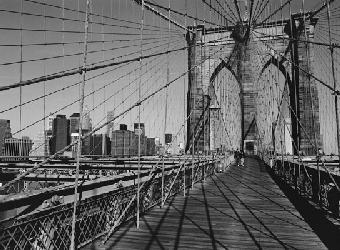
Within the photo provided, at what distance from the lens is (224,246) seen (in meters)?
5.00

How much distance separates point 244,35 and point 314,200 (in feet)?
98.6

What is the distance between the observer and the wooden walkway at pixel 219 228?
5.07m

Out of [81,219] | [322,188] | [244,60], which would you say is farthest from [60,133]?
[81,219]

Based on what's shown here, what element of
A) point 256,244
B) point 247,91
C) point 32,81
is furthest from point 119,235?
point 247,91

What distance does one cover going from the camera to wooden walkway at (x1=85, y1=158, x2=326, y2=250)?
5.07 meters

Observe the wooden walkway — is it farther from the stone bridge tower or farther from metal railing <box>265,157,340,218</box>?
the stone bridge tower

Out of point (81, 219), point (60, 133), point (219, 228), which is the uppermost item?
point (60, 133)

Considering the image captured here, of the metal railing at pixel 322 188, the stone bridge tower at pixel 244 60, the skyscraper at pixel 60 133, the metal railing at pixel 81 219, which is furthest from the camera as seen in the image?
the skyscraper at pixel 60 133

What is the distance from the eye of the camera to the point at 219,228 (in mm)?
6105

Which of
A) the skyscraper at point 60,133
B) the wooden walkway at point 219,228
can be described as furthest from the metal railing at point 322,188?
the skyscraper at point 60,133

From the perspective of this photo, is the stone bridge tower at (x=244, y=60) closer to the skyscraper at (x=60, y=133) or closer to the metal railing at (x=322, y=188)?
the metal railing at (x=322, y=188)

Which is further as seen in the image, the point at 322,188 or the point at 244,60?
the point at 244,60

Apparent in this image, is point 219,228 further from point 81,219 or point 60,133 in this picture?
point 60,133

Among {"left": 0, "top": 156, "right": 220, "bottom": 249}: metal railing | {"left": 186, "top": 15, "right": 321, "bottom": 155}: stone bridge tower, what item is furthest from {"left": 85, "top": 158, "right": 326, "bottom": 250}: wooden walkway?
{"left": 186, "top": 15, "right": 321, "bottom": 155}: stone bridge tower
